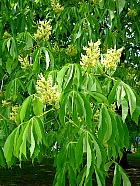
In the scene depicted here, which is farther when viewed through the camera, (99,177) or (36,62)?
(36,62)

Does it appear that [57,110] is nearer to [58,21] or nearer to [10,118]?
[10,118]

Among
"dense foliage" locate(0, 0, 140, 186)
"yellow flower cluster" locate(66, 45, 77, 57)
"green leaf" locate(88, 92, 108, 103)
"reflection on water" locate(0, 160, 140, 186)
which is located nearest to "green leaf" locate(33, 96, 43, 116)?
"dense foliage" locate(0, 0, 140, 186)

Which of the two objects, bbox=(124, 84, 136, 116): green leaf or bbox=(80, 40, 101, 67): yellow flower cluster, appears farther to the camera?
bbox=(80, 40, 101, 67): yellow flower cluster

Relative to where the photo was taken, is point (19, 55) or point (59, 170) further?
point (19, 55)

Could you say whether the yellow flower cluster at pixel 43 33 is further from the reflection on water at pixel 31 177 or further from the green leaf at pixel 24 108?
the reflection on water at pixel 31 177

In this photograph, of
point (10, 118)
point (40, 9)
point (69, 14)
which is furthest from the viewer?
point (40, 9)

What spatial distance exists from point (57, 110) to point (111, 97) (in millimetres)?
251

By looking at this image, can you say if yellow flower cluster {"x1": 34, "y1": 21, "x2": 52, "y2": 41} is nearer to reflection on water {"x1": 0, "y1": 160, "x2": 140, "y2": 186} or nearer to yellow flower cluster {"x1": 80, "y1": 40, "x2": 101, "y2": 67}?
yellow flower cluster {"x1": 80, "y1": 40, "x2": 101, "y2": 67}

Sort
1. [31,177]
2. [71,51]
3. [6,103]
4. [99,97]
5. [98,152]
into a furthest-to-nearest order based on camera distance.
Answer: [31,177], [71,51], [6,103], [99,97], [98,152]

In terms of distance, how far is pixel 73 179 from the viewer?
2.00 meters

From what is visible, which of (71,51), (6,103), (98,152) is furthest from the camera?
(71,51)

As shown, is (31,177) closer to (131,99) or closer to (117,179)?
(117,179)

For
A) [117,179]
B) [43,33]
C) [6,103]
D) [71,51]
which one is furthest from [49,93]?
[71,51]

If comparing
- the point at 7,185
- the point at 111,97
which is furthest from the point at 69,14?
the point at 7,185
